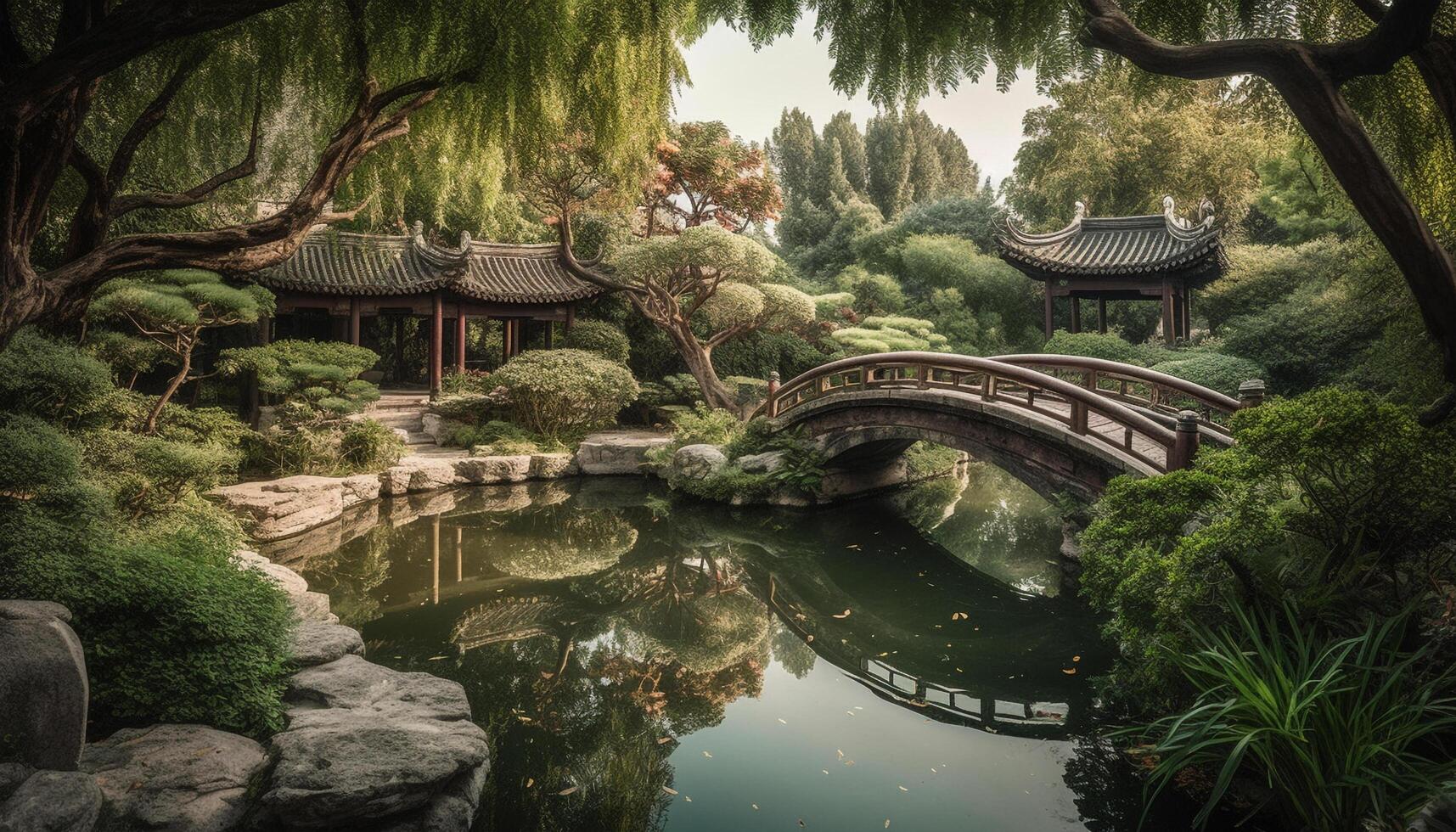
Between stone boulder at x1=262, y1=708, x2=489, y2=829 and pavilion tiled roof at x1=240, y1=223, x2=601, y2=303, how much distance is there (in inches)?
502

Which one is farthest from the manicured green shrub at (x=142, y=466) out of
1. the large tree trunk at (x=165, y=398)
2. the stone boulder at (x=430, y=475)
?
the stone boulder at (x=430, y=475)

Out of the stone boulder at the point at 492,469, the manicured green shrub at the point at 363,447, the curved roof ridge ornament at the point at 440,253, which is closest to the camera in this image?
the manicured green shrub at the point at 363,447

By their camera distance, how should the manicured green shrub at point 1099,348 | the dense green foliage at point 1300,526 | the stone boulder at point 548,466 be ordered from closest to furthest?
the dense green foliage at point 1300,526 < the stone boulder at point 548,466 < the manicured green shrub at point 1099,348

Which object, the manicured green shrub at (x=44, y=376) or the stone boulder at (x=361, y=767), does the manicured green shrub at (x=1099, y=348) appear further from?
the manicured green shrub at (x=44, y=376)

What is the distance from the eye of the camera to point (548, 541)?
9305 mm

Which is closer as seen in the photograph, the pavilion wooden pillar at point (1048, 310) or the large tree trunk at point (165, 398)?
the large tree trunk at point (165, 398)

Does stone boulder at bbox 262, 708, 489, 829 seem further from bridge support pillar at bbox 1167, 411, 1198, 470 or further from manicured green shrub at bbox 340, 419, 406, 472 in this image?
manicured green shrub at bbox 340, 419, 406, 472

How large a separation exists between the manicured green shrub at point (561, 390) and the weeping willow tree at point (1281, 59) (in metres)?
10.7

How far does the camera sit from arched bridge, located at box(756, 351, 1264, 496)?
690 cm

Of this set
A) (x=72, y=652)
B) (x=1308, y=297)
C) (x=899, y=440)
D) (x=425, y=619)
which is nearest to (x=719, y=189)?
(x=899, y=440)

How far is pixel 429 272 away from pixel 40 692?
14.0 m

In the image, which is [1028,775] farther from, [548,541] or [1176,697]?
[548,541]

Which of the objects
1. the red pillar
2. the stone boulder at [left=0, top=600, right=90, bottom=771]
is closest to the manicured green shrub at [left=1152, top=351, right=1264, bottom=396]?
the red pillar

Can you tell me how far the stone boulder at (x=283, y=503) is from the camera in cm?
861
